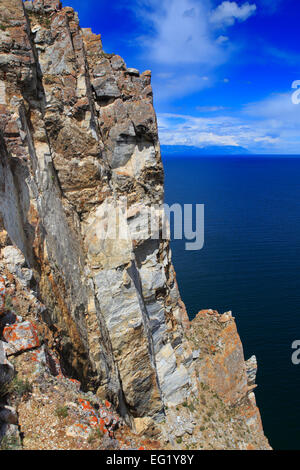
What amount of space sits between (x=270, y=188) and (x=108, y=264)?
17024cm

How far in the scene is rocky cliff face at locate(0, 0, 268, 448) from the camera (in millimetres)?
13688

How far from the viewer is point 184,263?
243 feet

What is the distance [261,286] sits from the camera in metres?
63.3

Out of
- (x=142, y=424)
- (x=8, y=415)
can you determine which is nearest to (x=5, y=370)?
(x=8, y=415)

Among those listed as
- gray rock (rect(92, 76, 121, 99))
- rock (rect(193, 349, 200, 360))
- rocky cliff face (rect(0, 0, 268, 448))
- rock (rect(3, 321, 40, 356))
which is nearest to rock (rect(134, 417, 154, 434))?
rocky cliff face (rect(0, 0, 268, 448))

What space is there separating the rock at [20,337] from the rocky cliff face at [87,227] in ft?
0.14

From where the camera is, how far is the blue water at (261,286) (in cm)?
4100

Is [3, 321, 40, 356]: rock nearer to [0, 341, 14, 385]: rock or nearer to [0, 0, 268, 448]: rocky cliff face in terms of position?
[0, 0, 268, 448]: rocky cliff face

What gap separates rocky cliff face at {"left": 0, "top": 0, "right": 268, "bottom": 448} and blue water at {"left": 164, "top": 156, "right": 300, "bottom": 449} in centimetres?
1338

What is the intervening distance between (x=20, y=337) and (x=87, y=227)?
11239mm

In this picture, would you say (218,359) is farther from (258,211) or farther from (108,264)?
(258,211)
